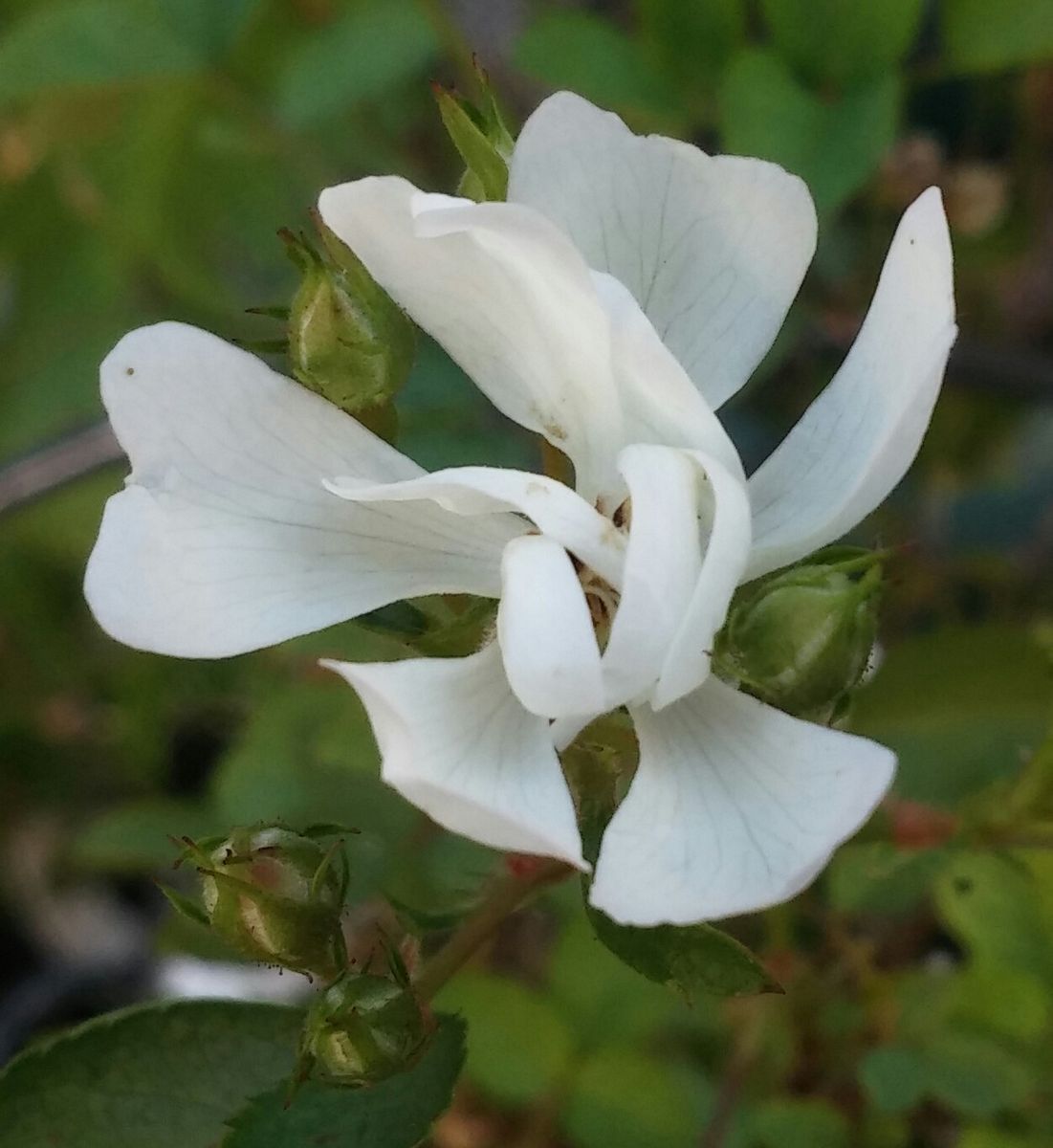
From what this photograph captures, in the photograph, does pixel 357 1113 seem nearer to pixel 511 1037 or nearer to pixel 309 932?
pixel 309 932

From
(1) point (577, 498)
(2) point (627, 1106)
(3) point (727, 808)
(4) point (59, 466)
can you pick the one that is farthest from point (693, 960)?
(4) point (59, 466)

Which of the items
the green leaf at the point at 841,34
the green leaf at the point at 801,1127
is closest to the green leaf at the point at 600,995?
the green leaf at the point at 801,1127

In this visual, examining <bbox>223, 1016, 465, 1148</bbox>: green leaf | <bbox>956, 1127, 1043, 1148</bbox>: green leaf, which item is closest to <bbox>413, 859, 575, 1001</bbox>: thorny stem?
<bbox>223, 1016, 465, 1148</bbox>: green leaf

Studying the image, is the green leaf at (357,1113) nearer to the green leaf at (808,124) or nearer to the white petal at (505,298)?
the white petal at (505,298)

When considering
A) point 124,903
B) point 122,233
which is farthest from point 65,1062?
point 124,903

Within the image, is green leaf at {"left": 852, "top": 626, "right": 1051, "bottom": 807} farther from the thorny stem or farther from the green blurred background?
the thorny stem

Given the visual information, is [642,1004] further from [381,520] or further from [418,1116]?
[381,520]
